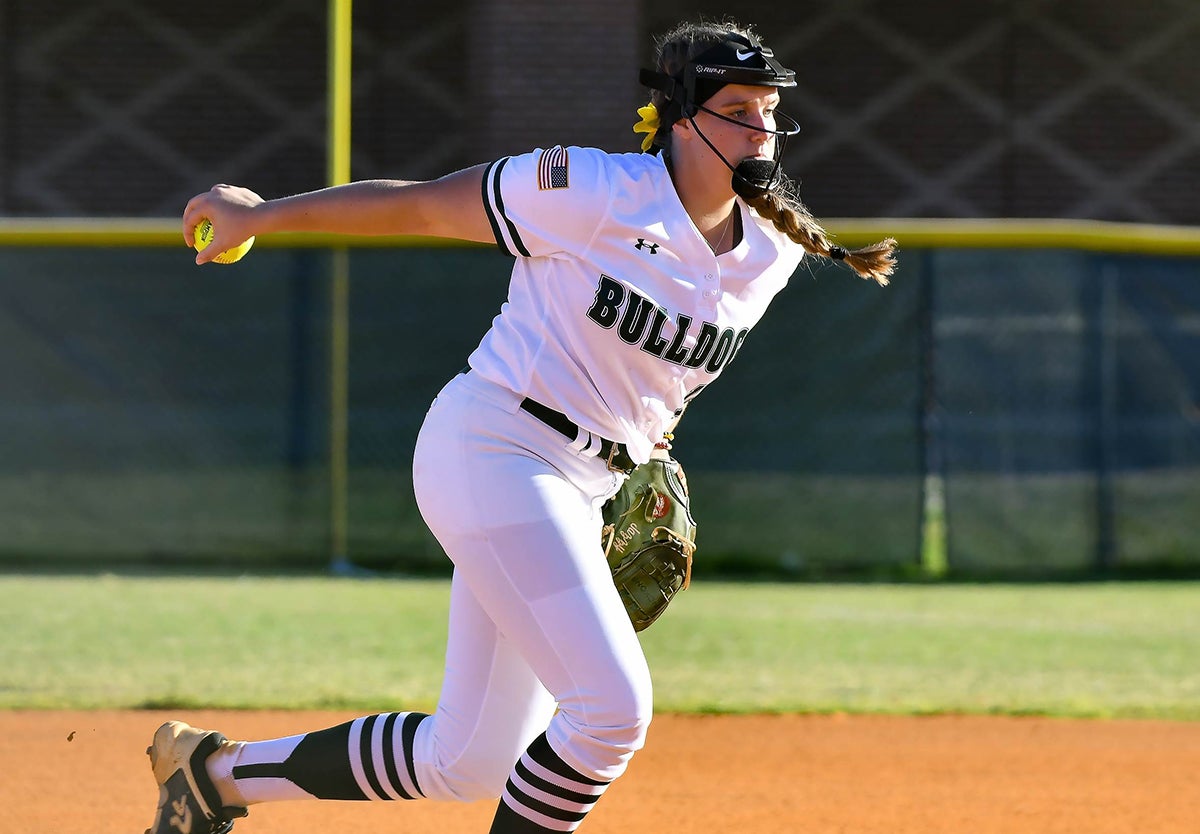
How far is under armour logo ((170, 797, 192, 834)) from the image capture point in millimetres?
3412

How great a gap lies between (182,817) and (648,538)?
1179mm

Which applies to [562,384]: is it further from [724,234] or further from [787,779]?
[787,779]

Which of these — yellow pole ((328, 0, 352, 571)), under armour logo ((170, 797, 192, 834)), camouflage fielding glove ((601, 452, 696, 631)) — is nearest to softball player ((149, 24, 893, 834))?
camouflage fielding glove ((601, 452, 696, 631))

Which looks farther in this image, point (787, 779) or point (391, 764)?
point (787, 779)

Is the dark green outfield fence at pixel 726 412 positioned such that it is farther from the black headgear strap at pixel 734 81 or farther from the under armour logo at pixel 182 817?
the black headgear strap at pixel 734 81

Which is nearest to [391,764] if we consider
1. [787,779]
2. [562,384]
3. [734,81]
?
[562,384]

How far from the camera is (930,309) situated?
31.7 feet

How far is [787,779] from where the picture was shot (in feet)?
16.2

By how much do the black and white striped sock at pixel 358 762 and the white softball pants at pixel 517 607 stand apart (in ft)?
0.14

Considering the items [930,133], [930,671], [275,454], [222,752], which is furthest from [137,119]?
[222,752]

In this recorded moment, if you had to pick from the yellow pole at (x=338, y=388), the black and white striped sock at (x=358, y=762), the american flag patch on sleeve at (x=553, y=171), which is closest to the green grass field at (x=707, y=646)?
the yellow pole at (x=338, y=388)

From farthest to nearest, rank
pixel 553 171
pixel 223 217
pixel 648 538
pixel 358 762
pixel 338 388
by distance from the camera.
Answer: pixel 338 388, pixel 648 538, pixel 358 762, pixel 223 217, pixel 553 171

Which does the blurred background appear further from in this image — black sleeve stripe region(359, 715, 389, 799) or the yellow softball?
the yellow softball

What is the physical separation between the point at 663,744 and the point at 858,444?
452cm
